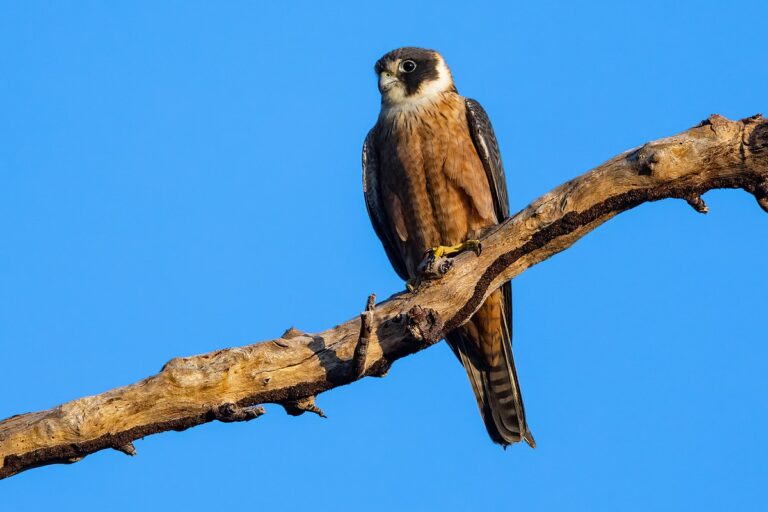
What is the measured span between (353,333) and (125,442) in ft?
4.26

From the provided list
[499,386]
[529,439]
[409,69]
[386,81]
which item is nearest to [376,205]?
[386,81]

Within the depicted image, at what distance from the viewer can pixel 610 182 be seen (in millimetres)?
4754

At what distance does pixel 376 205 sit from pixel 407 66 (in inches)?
44.1

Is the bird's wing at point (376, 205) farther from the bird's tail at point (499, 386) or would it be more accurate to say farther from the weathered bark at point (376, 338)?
the weathered bark at point (376, 338)

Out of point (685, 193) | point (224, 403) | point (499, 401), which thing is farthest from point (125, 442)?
point (685, 193)

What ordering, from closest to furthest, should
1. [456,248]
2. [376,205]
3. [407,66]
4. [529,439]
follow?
[456,248], [529,439], [376,205], [407,66]

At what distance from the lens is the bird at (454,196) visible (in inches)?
242

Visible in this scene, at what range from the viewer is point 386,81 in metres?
6.80

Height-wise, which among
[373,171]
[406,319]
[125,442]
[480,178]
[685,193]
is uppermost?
[373,171]

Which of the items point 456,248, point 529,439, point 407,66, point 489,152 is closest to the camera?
point 456,248

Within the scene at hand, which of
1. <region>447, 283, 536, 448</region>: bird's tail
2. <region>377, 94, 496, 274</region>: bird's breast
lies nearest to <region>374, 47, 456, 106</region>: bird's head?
<region>377, 94, 496, 274</region>: bird's breast

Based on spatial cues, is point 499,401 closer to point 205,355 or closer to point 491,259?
point 491,259

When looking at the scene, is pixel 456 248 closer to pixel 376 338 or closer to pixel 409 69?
pixel 376 338

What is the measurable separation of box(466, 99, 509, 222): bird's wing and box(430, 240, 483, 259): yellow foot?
62 cm
